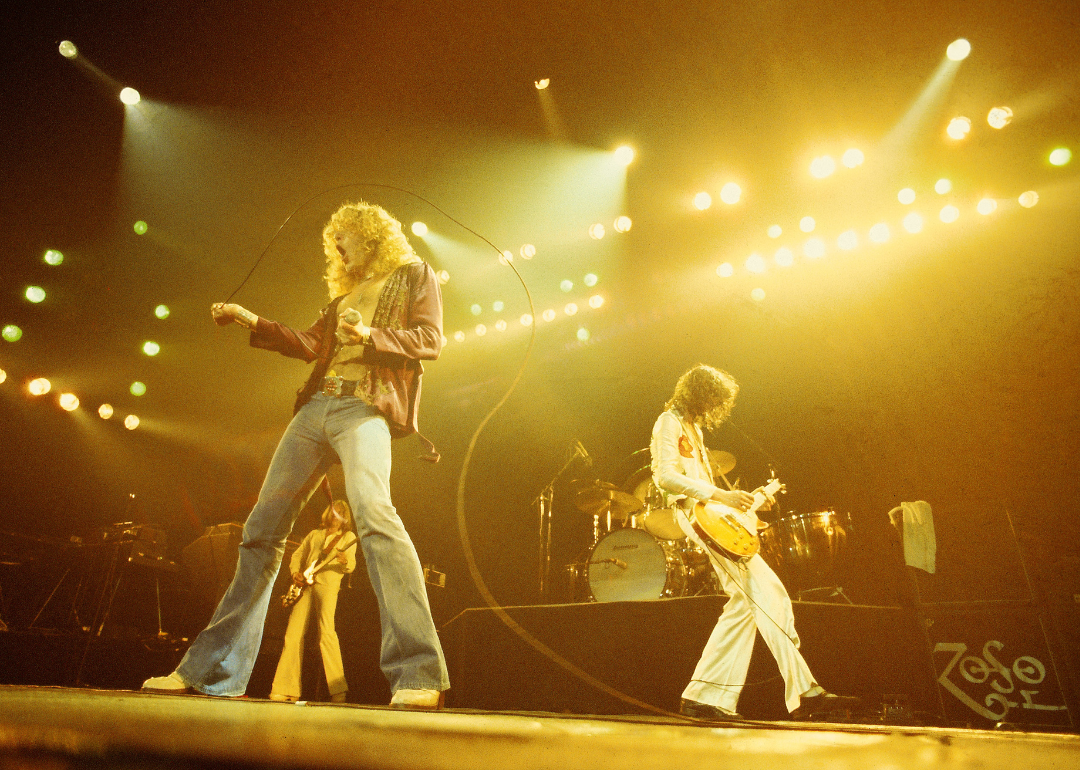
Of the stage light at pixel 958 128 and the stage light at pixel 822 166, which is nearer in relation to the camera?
the stage light at pixel 958 128

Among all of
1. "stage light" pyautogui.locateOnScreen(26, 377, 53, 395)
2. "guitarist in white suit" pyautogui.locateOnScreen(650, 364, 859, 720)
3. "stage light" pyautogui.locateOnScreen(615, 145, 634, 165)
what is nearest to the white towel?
"guitarist in white suit" pyautogui.locateOnScreen(650, 364, 859, 720)

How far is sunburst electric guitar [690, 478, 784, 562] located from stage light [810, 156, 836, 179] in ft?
11.6

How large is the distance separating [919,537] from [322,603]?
5096 millimetres

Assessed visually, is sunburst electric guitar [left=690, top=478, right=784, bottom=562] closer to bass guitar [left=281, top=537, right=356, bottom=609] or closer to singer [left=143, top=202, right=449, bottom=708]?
singer [left=143, top=202, right=449, bottom=708]

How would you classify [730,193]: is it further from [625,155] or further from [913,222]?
[913,222]

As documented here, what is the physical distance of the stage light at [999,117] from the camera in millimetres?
5059

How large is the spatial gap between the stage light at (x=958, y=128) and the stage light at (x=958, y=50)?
1.70 feet

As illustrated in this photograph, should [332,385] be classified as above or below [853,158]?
below

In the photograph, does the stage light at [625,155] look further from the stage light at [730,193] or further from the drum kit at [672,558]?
the drum kit at [672,558]

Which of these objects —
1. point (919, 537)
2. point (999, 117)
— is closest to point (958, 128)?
point (999, 117)

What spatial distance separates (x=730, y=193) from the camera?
19.3ft

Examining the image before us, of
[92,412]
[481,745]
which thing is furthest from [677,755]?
[92,412]

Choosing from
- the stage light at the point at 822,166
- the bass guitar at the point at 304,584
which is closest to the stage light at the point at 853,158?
the stage light at the point at 822,166

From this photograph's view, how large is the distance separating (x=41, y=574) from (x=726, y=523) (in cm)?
642
